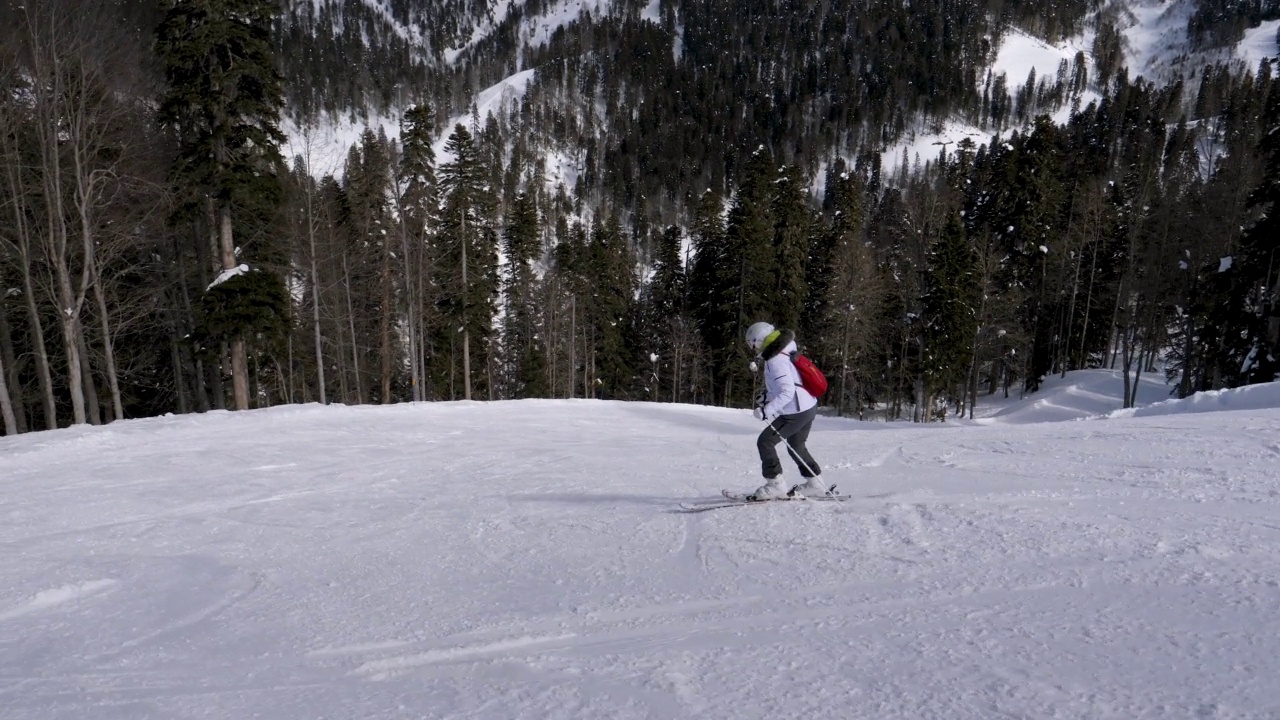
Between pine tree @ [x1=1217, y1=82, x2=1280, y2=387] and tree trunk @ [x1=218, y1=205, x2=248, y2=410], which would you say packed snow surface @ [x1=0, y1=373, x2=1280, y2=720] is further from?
pine tree @ [x1=1217, y1=82, x2=1280, y2=387]

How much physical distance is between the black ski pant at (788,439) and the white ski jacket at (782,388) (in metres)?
0.13

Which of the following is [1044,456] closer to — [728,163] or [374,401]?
[374,401]

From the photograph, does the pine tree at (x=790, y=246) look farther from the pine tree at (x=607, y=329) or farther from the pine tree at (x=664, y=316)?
the pine tree at (x=607, y=329)

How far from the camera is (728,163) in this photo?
133250mm

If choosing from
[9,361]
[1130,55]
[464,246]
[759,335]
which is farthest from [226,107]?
[1130,55]

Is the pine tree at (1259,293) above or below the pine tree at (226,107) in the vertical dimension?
below

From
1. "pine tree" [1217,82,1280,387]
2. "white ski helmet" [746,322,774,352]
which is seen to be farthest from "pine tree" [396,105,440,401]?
"pine tree" [1217,82,1280,387]

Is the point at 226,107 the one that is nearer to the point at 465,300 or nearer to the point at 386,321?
the point at 386,321

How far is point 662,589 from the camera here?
15.1 ft

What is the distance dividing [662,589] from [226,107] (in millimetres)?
18695

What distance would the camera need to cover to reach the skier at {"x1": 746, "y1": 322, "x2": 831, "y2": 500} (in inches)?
242

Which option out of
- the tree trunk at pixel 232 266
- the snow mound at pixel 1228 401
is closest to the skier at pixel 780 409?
the snow mound at pixel 1228 401

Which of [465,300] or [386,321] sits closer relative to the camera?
[386,321]

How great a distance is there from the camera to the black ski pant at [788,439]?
6.44m
